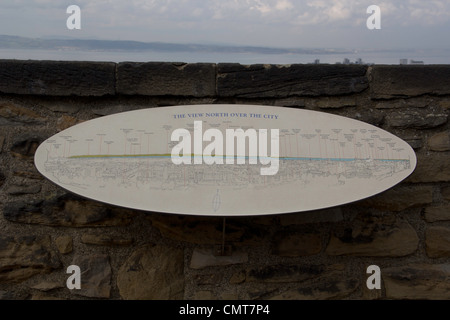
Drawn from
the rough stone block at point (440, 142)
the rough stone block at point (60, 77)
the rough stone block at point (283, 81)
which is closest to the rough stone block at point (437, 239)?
the rough stone block at point (440, 142)

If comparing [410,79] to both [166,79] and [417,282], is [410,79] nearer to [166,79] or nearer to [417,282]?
[417,282]

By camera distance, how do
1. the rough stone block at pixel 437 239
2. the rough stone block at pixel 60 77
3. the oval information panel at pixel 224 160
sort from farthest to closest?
1. the rough stone block at pixel 437 239
2. the rough stone block at pixel 60 77
3. the oval information panel at pixel 224 160

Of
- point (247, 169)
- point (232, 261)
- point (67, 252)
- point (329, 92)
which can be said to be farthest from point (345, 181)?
point (67, 252)

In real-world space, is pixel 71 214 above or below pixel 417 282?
above

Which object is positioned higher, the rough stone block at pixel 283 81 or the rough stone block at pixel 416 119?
the rough stone block at pixel 283 81

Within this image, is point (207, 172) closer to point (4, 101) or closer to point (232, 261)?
point (232, 261)

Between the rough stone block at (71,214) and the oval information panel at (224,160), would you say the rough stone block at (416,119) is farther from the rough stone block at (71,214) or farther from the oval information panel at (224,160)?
the rough stone block at (71,214)

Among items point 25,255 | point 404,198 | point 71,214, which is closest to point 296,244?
point 404,198
